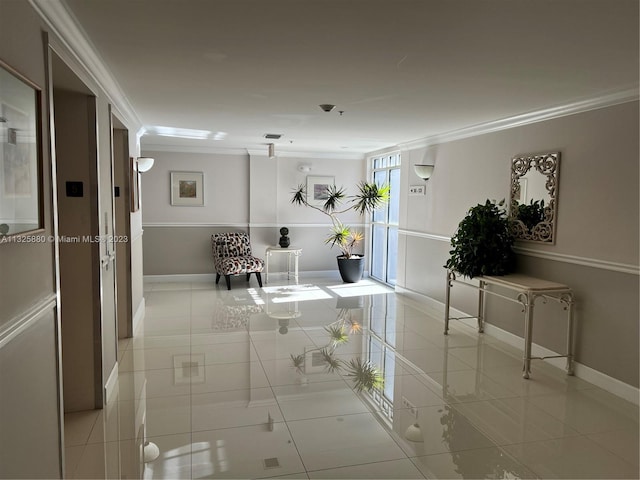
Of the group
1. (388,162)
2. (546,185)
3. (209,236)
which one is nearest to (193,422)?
(546,185)

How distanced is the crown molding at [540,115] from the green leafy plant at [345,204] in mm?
1518

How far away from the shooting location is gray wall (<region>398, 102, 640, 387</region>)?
345 cm

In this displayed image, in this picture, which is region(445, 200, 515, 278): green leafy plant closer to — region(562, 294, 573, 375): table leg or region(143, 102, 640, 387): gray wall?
region(143, 102, 640, 387): gray wall

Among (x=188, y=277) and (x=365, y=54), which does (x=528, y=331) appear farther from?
(x=188, y=277)

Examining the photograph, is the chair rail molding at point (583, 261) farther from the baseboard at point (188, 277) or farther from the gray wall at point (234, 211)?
the baseboard at point (188, 277)

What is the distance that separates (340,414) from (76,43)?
269cm

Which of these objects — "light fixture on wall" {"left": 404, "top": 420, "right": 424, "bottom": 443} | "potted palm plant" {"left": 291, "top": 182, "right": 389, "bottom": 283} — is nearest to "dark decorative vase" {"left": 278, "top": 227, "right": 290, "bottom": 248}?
"potted palm plant" {"left": 291, "top": 182, "right": 389, "bottom": 283}

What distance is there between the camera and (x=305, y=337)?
4746 mm

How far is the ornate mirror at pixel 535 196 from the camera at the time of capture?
413 cm

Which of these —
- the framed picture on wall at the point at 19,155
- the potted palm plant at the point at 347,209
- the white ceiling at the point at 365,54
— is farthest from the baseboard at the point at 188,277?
the framed picture on wall at the point at 19,155

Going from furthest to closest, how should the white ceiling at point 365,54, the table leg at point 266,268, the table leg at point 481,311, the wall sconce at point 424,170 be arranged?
the table leg at point 266,268 → the wall sconce at point 424,170 → the table leg at point 481,311 → the white ceiling at point 365,54

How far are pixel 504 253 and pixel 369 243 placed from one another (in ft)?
13.7

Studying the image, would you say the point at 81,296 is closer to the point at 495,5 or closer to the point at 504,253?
the point at 495,5

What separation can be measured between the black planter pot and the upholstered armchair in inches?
52.9
